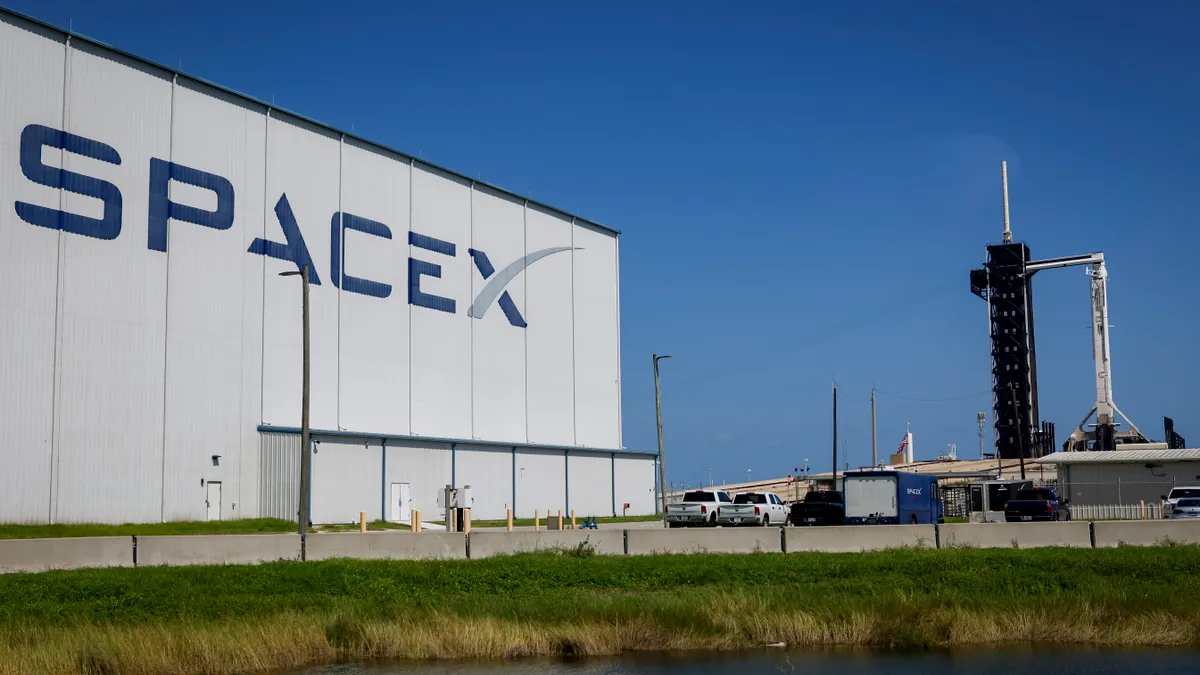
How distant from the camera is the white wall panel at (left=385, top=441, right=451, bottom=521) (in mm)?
57281

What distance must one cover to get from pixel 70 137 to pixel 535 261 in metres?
31.1

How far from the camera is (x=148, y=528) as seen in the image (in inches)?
1714

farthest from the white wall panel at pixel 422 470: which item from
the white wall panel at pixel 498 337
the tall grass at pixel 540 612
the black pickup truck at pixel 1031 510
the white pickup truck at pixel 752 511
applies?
the tall grass at pixel 540 612

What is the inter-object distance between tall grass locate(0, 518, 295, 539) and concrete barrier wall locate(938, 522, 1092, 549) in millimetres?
23496

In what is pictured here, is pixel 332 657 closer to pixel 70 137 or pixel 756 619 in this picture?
pixel 756 619

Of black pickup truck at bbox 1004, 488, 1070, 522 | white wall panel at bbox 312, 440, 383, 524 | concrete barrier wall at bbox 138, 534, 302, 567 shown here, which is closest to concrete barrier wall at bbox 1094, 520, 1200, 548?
black pickup truck at bbox 1004, 488, 1070, 522

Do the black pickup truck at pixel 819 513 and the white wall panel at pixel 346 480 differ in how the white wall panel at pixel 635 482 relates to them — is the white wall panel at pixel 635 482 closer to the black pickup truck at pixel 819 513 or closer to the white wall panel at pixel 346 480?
the white wall panel at pixel 346 480

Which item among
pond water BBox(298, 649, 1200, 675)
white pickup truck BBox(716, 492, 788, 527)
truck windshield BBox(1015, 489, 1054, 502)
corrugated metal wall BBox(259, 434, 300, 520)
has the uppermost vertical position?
corrugated metal wall BBox(259, 434, 300, 520)

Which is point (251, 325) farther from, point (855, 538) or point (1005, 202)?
point (1005, 202)

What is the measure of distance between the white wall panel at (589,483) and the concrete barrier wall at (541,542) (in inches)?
1450

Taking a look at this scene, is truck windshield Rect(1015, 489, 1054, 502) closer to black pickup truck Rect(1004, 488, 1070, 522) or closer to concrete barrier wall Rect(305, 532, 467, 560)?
black pickup truck Rect(1004, 488, 1070, 522)

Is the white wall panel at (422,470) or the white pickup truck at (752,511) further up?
the white wall panel at (422,470)

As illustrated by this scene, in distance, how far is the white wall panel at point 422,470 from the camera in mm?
57281

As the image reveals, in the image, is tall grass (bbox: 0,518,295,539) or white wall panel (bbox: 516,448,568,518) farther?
white wall panel (bbox: 516,448,568,518)
